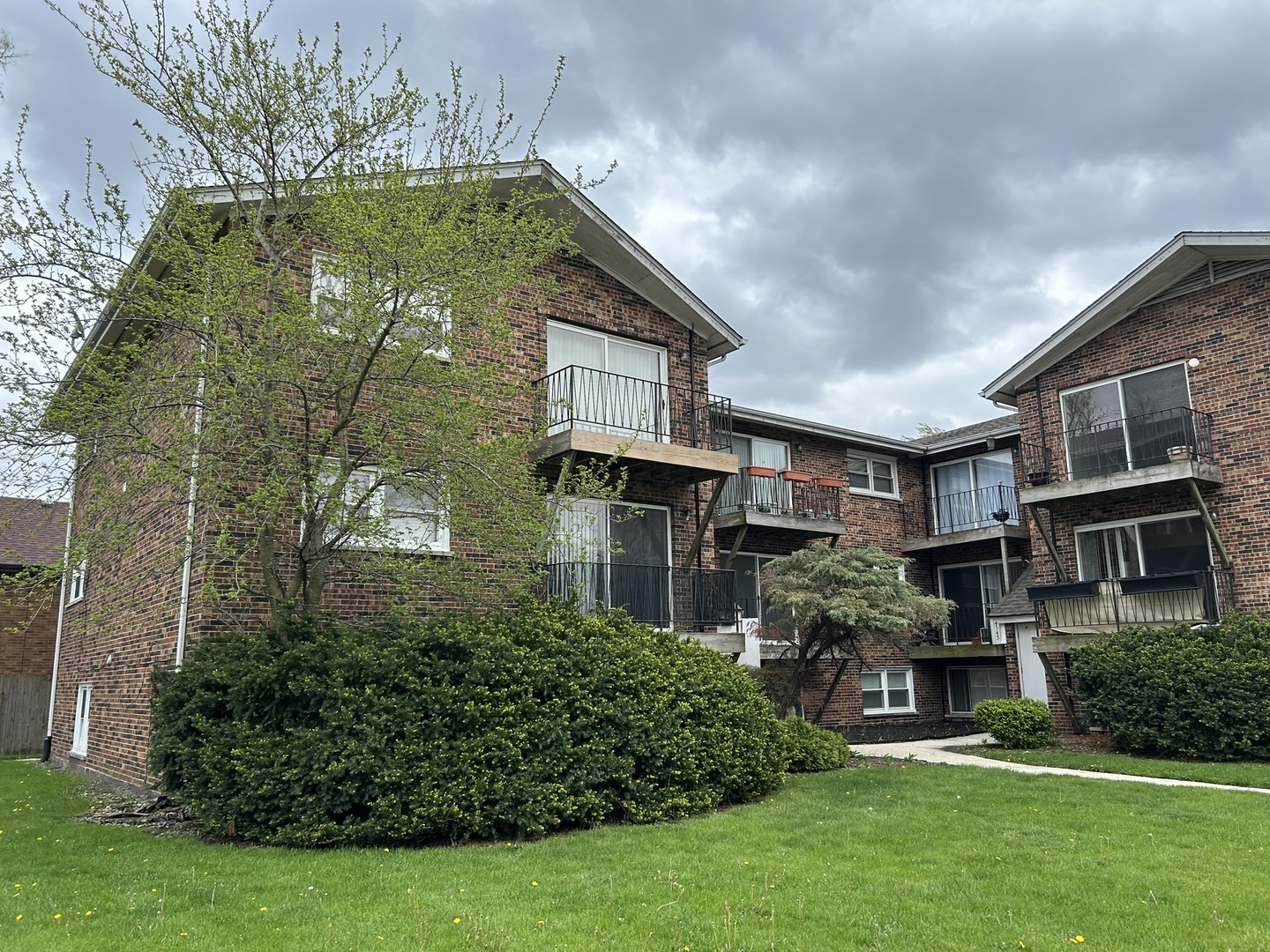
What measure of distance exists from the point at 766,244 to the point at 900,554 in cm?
Result: 849

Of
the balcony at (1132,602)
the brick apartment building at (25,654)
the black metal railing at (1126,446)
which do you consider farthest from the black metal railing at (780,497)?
the brick apartment building at (25,654)

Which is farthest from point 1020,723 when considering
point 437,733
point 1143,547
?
point 437,733

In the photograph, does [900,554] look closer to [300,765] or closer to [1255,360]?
[1255,360]

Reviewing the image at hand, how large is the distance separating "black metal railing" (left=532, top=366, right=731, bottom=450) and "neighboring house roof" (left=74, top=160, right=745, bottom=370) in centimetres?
128

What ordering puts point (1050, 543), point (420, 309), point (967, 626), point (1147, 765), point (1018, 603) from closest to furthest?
point (420, 309)
point (1147, 765)
point (1050, 543)
point (1018, 603)
point (967, 626)

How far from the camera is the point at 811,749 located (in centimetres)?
1370

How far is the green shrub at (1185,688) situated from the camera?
14195 mm

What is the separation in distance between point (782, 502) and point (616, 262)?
7883 mm

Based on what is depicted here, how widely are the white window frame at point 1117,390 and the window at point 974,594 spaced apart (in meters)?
4.00

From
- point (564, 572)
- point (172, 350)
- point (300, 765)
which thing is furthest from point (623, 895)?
point (172, 350)

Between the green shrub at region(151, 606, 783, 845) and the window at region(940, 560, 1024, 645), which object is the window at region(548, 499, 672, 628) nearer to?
the green shrub at region(151, 606, 783, 845)

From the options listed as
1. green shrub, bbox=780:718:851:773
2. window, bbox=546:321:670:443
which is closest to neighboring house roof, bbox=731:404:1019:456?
window, bbox=546:321:670:443

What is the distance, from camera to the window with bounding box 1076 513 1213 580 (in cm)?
1734

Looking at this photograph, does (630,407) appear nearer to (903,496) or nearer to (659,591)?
(659,591)
